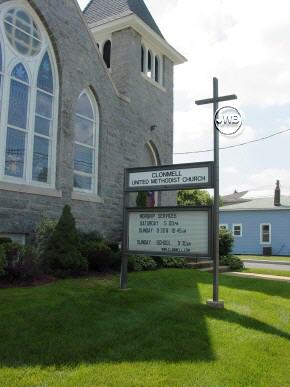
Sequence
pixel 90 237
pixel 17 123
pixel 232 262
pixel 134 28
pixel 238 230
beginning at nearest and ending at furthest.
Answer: pixel 17 123 → pixel 90 237 → pixel 232 262 → pixel 134 28 → pixel 238 230

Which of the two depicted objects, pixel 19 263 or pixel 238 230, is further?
pixel 238 230

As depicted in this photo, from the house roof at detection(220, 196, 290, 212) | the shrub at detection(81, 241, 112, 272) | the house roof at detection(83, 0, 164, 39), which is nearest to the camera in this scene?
the shrub at detection(81, 241, 112, 272)

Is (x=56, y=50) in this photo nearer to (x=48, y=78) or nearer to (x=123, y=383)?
(x=48, y=78)

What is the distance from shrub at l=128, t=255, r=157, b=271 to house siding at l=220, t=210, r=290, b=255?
79.8 ft

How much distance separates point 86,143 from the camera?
45.4ft

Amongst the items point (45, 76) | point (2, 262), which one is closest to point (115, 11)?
point (45, 76)

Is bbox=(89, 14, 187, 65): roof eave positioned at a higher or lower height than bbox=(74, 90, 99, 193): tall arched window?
higher

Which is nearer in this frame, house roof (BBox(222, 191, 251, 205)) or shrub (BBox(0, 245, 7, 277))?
shrub (BBox(0, 245, 7, 277))

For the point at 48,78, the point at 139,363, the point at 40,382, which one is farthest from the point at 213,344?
the point at 48,78

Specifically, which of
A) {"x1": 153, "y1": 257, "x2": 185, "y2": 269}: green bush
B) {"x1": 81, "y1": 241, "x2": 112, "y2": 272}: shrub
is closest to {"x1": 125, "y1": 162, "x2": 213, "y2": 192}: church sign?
{"x1": 81, "y1": 241, "x2": 112, "y2": 272}: shrub

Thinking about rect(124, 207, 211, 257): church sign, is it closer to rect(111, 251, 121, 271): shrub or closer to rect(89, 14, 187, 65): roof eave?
rect(111, 251, 121, 271): shrub

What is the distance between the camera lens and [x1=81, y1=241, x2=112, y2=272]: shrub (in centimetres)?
1087

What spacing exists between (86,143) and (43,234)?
13.5 ft

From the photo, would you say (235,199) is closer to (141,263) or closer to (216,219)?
(141,263)
